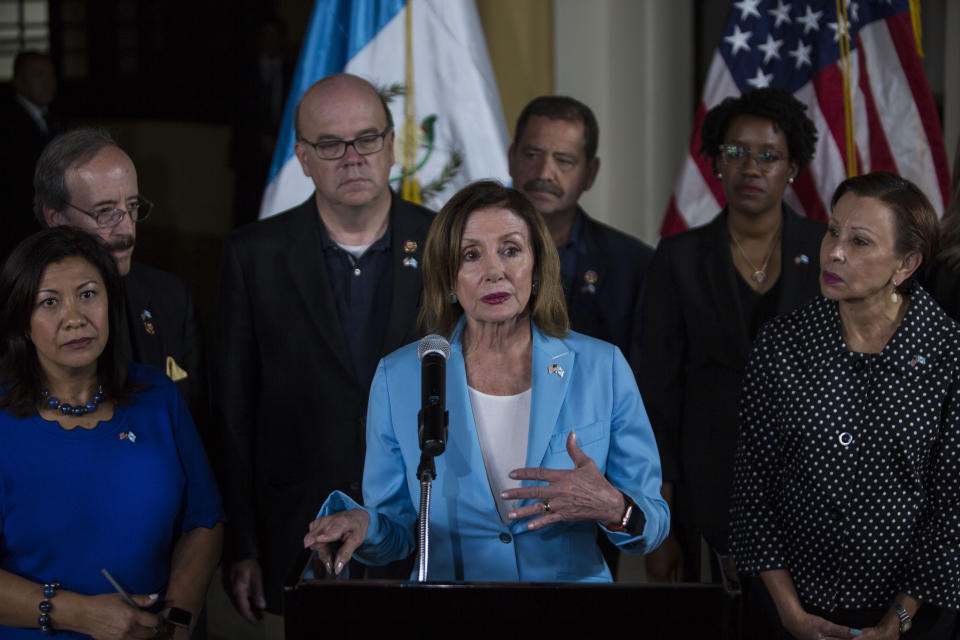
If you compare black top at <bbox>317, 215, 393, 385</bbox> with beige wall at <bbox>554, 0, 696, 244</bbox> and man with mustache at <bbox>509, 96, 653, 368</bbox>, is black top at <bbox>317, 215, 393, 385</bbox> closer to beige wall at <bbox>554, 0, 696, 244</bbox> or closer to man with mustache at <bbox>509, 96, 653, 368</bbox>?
man with mustache at <bbox>509, 96, 653, 368</bbox>

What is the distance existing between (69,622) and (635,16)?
146 inches

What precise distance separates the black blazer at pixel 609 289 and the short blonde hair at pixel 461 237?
866mm

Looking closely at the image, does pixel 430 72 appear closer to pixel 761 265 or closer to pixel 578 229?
pixel 578 229

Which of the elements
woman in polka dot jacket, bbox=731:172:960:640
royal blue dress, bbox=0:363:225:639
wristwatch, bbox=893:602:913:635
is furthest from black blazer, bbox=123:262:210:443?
wristwatch, bbox=893:602:913:635

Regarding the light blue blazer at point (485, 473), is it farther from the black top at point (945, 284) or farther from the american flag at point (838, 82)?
the american flag at point (838, 82)

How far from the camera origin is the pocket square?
2.59 metres

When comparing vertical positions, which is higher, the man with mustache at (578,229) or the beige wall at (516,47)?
the beige wall at (516,47)

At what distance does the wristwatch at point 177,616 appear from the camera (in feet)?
6.82

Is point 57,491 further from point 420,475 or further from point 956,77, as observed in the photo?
point 956,77

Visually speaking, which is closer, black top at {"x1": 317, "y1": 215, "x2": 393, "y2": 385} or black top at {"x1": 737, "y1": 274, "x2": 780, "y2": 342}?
black top at {"x1": 317, "y1": 215, "x2": 393, "y2": 385}

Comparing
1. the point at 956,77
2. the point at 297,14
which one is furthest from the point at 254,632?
the point at 297,14

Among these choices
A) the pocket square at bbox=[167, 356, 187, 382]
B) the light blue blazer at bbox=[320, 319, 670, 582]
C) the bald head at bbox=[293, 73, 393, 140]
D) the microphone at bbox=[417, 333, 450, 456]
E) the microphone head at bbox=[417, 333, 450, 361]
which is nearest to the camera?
the microphone at bbox=[417, 333, 450, 456]

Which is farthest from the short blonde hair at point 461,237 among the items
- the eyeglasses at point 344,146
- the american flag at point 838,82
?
the american flag at point 838,82

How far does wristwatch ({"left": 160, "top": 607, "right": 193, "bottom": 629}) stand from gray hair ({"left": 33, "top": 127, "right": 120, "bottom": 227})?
96 cm
